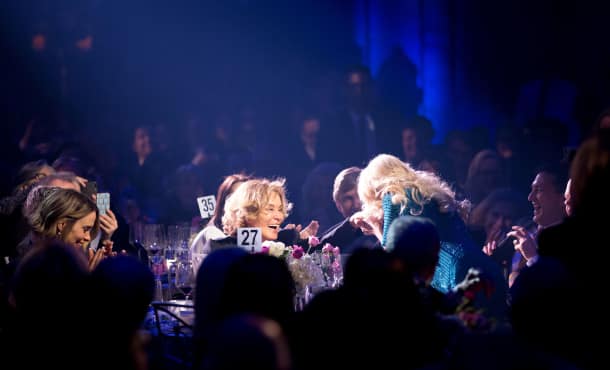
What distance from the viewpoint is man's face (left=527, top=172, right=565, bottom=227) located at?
5.20 m

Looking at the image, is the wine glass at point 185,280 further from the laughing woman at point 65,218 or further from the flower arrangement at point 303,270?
the flower arrangement at point 303,270

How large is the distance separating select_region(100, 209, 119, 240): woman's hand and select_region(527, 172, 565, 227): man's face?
10.3 ft

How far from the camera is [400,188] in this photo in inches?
206

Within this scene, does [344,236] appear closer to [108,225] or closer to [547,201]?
[547,201]

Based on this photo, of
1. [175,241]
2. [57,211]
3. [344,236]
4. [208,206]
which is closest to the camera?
[57,211]

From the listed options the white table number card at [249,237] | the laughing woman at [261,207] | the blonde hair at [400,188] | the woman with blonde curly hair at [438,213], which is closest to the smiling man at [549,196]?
the woman with blonde curly hair at [438,213]

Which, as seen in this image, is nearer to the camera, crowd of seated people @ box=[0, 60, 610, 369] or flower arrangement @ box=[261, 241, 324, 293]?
crowd of seated people @ box=[0, 60, 610, 369]

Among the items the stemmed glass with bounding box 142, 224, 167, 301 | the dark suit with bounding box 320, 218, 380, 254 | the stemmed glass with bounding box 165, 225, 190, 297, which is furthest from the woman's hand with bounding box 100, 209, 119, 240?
the dark suit with bounding box 320, 218, 380, 254

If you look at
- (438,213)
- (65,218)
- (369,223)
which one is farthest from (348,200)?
(65,218)

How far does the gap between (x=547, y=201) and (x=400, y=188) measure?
0.98 metres

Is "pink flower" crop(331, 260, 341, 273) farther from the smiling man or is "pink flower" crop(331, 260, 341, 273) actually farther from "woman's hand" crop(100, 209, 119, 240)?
"woman's hand" crop(100, 209, 119, 240)

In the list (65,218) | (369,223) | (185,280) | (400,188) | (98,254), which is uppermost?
(400,188)

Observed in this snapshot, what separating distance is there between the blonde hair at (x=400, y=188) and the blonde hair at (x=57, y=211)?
190 centimetres

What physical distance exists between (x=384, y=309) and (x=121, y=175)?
8366 millimetres
